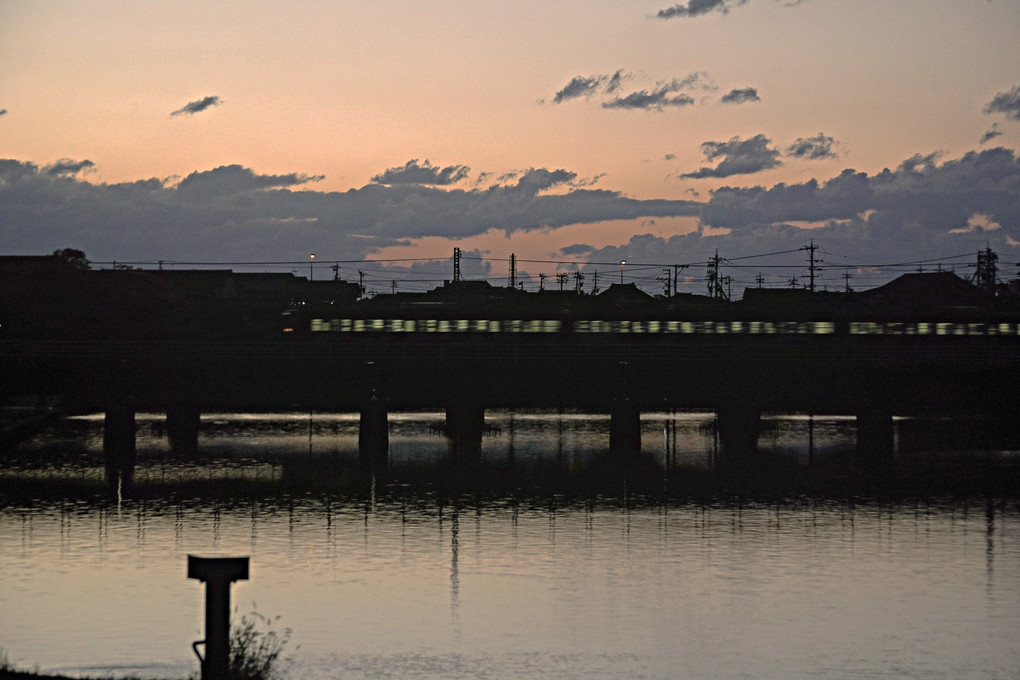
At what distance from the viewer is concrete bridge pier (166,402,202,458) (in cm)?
8462

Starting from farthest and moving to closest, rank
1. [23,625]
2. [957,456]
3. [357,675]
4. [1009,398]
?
1. [957,456]
2. [1009,398]
3. [23,625]
4. [357,675]

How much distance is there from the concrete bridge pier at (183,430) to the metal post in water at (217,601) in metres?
67.6

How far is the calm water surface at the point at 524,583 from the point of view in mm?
31938

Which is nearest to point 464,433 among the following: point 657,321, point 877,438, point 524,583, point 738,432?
point 738,432

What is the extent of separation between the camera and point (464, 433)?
77.7 m

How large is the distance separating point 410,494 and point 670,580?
22.4 meters

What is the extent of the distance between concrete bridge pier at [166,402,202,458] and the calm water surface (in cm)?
1796

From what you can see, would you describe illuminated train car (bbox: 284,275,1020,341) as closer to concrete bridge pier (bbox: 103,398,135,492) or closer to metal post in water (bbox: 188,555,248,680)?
concrete bridge pier (bbox: 103,398,135,492)

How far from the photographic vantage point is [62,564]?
42.6 meters

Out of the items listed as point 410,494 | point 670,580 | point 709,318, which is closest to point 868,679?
point 670,580

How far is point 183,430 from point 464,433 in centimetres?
2693

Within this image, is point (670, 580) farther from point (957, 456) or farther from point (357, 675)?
point (957, 456)

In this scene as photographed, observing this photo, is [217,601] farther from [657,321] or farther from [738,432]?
[657,321]

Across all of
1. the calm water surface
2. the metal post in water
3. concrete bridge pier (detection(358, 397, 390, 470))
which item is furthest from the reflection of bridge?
the metal post in water
